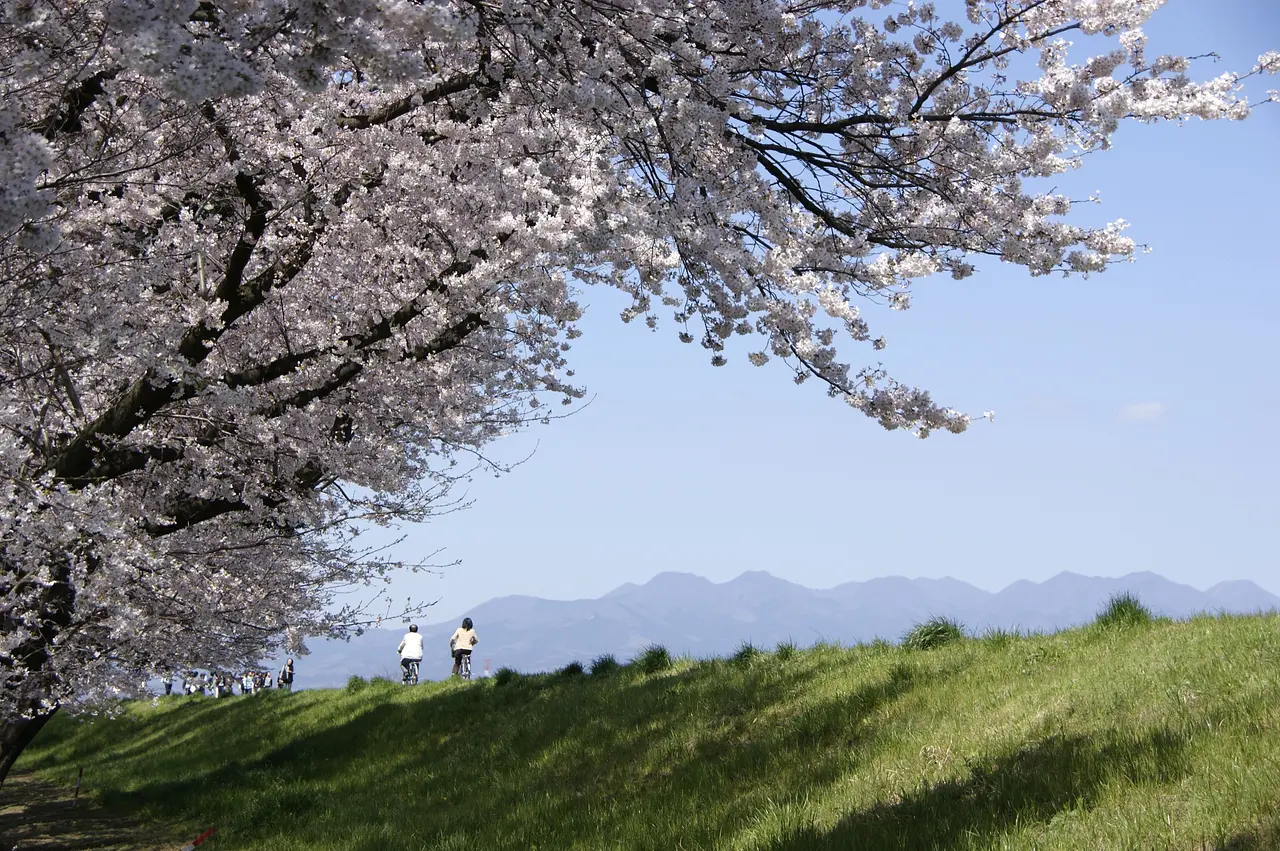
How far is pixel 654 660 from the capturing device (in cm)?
1697

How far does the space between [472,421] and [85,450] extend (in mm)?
6574

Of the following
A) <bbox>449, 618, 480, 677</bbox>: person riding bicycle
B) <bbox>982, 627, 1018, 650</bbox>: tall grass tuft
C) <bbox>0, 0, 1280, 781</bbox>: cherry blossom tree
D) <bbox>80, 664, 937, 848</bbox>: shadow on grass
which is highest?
<bbox>0, 0, 1280, 781</bbox>: cherry blossom tree

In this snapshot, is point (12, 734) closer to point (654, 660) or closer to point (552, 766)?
point (552, 766)

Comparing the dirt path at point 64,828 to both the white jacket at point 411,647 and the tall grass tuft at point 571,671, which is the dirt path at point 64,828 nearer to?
the tall grass tuft at point 571,671

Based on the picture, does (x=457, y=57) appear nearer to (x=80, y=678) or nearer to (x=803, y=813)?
(x=803, y=813)

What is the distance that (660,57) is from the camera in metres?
6.07

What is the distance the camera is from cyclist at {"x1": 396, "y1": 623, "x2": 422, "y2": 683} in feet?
89.0

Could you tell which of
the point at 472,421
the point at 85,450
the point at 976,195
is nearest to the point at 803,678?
the point at 472,421

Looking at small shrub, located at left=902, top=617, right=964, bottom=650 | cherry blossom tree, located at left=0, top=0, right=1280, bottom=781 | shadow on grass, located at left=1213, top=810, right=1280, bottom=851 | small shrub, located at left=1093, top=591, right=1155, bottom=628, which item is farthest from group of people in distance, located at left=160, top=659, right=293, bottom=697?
shadow on grass, located at left=1213, top=810, right=1280, bottom=851

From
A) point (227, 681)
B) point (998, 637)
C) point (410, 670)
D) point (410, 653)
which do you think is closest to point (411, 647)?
point (410, 653)

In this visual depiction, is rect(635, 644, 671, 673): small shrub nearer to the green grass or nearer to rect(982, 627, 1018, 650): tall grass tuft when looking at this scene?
the green grass

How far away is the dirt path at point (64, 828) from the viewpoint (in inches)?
603

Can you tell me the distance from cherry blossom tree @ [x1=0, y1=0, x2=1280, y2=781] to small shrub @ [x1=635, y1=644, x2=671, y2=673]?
450cm

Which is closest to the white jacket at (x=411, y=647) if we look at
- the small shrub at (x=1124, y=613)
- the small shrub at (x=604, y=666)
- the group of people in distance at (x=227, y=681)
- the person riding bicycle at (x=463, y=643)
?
the person riding bicycle at (x=463, y=643)
